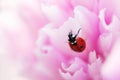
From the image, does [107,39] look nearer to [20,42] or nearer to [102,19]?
[102,19]

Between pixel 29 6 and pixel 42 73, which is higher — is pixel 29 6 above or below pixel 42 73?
above

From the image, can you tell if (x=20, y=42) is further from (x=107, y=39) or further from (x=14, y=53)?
(x=107, y=39)

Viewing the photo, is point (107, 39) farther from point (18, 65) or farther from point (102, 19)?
point (18, 65)

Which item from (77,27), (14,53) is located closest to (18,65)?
(14,53)

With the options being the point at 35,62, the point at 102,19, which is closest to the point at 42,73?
the point at 35,62

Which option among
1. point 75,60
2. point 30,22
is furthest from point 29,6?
point 75,60
